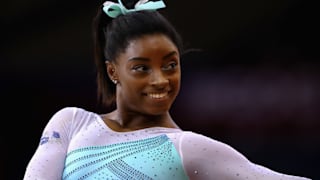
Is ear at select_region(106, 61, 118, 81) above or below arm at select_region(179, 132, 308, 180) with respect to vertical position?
above

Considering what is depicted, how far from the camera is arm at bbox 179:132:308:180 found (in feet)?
4.10

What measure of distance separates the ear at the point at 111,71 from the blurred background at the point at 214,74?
68.9 inches

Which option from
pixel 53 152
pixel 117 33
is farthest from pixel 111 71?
pixel 53 152

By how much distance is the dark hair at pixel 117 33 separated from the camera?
1.39m

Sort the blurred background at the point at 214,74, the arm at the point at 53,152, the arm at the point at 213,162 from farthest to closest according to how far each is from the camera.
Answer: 1. the blurred background at the point at 214,74
2. the arm at the point at 53,152
3. the arm at the point at 213,162

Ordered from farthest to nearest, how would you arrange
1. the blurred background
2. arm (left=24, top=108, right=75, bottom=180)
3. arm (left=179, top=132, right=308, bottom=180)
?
the blurred background
arm (left=24, top=108, right=75, bottom=180)
arm (left=179, top=132, right=308, bottom=180)

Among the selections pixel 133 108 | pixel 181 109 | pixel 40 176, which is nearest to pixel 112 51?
pixel 133 108

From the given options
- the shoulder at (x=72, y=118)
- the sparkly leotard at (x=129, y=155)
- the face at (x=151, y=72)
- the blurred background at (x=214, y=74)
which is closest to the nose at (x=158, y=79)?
the face at (x=151, y=72)

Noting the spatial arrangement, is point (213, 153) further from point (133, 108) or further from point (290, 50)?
point (290, 50)

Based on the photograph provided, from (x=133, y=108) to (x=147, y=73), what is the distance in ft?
0.34

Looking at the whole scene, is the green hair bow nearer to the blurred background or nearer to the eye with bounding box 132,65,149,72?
the eye with bounding box 132,65,149,72

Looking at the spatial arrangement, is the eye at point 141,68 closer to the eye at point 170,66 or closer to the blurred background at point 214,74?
the eye at point 170,66

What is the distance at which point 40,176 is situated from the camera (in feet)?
4.51

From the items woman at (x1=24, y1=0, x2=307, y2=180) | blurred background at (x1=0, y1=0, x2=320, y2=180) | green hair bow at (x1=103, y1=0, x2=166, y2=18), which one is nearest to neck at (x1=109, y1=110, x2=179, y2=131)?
woman at (x1=24, y1=0, x2=307, y2=180)
